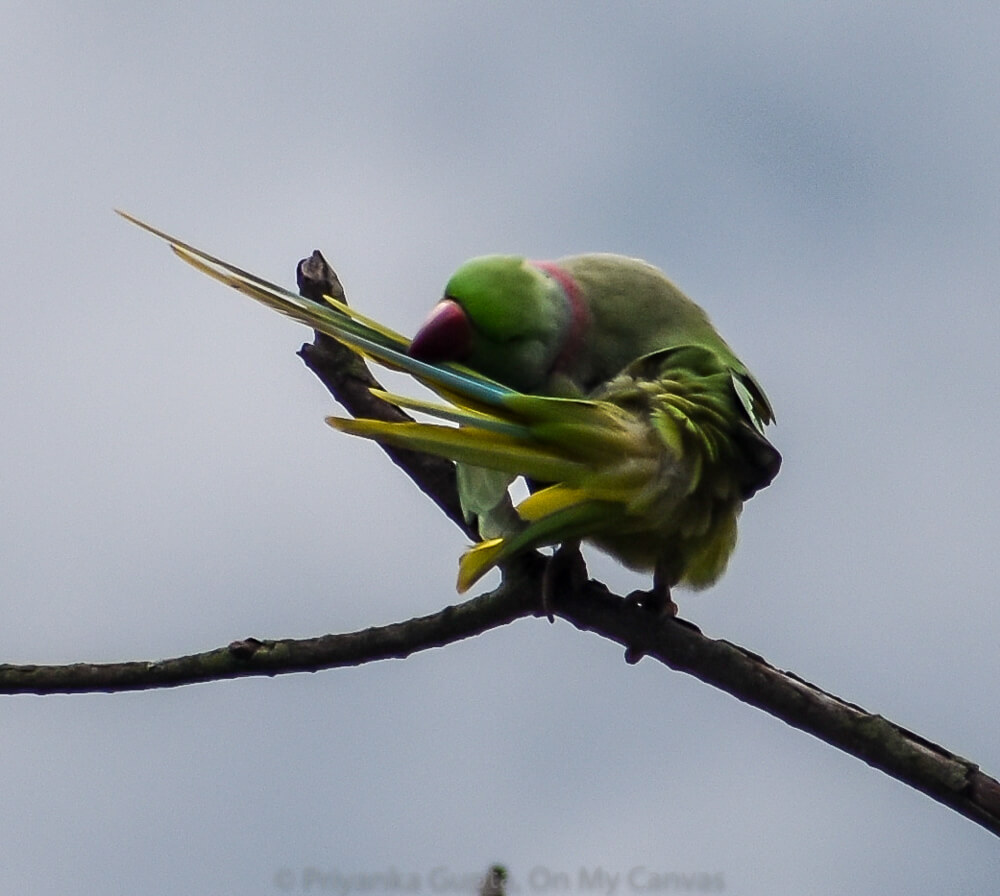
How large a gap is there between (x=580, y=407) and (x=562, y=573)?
0.46 metres

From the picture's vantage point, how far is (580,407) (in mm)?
3088

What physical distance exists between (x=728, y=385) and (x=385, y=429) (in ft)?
4.06

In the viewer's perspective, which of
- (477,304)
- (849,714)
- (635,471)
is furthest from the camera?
(477,304)

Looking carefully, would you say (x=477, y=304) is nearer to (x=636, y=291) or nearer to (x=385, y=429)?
(x=636, y=291)

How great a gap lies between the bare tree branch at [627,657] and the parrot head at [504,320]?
53 cm

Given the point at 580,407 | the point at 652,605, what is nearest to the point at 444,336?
the point at 580,407

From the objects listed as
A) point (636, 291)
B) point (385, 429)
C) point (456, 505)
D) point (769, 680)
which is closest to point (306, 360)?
point (456, 505)

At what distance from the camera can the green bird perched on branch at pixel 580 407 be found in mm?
3002

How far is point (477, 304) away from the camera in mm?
3541

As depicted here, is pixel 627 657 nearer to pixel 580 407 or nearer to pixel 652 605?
pixel 652 605

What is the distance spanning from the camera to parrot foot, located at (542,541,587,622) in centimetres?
326

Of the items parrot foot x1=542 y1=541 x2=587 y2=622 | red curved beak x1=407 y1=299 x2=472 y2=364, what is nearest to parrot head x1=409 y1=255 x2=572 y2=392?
red curved beak x1=407 y1=299 x2=472 y2=364

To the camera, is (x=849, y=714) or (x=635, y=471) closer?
(x=849, y=714)

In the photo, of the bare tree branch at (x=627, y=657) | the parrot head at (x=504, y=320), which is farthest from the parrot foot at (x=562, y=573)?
the parrot head at (x=504, y=320)
